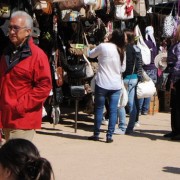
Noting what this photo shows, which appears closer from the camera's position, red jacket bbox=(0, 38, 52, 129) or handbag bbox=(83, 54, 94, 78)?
red jacket bbox=(0, 38, 52, 129)

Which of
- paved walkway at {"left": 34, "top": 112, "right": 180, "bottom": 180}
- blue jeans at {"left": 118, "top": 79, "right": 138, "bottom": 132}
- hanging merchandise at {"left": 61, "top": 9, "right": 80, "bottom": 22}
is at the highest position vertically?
hanging merchandise at {"left": 61, "top": 9, "right": 80, "bottom": 22}

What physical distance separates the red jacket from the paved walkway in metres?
1.49

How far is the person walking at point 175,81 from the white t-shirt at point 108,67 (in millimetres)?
998

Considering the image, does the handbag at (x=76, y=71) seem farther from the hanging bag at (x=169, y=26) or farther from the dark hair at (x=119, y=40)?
the hanging bag at (x=169, y=26)

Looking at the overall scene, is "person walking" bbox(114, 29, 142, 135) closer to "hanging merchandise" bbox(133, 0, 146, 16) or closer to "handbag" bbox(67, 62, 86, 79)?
"handbag" bbox(67, 62, 86, 79)

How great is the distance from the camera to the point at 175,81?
8141 millimetres

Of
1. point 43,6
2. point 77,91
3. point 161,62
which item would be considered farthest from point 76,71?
point 161,62

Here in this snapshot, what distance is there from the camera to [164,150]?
7.55 meters

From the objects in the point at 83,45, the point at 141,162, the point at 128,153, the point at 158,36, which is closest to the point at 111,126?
the point at 128,153

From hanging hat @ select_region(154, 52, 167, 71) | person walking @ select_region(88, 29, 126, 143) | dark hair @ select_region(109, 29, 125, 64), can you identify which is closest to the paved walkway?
person walking @ select_region(88, 29, 126, 143)

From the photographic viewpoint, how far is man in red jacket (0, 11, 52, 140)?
4.51m

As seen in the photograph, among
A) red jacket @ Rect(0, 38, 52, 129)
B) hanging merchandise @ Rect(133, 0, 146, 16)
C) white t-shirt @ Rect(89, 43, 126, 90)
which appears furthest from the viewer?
hanging merchandise @ Rect(133, 0, 146, 16)

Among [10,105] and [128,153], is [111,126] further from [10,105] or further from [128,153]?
[10,105]

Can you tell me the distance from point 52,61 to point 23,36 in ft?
13.0
